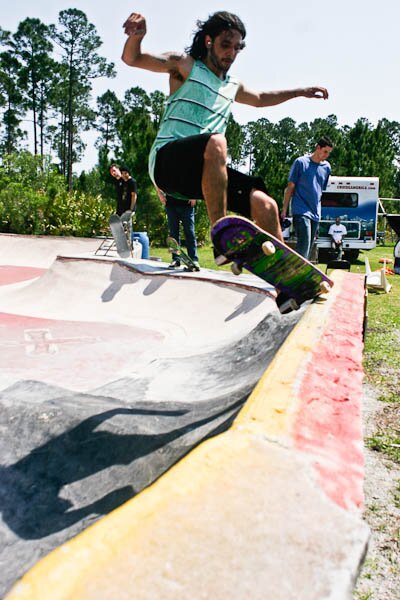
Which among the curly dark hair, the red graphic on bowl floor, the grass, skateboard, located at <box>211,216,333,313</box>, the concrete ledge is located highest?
the curly dark hair

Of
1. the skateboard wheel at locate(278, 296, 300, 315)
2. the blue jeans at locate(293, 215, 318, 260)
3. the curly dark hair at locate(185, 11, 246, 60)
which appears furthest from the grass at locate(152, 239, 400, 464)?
the curly dark hair at locate(185, 11, 246, 60)

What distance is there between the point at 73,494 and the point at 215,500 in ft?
4.09

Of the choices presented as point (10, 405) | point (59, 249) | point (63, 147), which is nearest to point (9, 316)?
point (10, 405)

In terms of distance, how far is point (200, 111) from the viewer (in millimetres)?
2973

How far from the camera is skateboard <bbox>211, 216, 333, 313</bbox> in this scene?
2.60 meters

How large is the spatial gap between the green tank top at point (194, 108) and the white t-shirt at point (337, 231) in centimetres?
1270

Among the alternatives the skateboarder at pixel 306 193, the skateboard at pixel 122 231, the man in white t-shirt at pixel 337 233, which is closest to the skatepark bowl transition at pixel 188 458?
the skateboarder at pixel 306 193

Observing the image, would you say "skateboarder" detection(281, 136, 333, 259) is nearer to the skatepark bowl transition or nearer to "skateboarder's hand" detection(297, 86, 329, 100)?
the skatepark bowl transition

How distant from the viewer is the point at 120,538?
2.75 ft

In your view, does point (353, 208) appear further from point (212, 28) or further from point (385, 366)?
point (212, 28)

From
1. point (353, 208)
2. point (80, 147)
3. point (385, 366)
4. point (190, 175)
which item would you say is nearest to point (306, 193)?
point (385, 366)

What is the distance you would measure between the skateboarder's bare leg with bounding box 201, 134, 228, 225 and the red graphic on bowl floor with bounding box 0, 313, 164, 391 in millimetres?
1585

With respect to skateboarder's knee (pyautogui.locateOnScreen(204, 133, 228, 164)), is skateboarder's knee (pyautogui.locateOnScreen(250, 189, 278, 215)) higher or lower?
lower

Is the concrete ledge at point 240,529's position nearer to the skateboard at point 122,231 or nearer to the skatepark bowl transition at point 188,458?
the skatepark bowl transition at point 188,458
